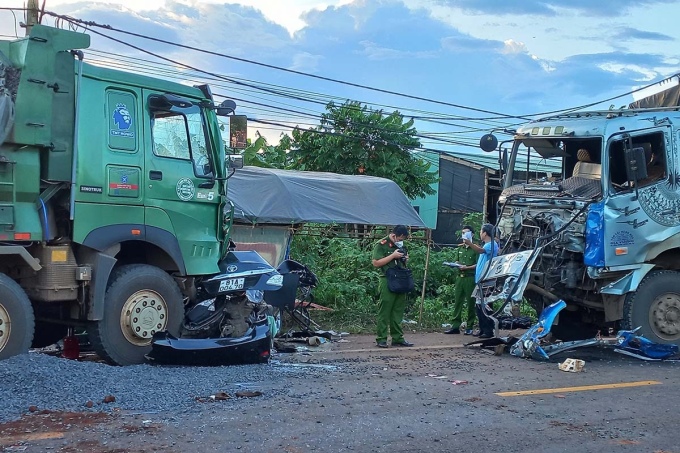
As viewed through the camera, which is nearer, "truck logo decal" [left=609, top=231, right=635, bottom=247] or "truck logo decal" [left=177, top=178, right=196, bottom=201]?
"truck logo decal" [left=177, top=178, right=196, bottom=201]

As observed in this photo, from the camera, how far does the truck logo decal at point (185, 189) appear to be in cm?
846

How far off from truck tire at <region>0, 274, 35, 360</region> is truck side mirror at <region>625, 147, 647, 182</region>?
7.17m

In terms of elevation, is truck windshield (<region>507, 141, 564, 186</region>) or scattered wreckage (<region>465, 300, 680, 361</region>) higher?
truck windshield (<region>507, 141, 564, 186</region>)

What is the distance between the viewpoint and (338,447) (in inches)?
208

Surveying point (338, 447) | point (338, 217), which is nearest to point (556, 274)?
point (338, 217)

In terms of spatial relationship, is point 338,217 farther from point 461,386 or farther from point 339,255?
point 461,386

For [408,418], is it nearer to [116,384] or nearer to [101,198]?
[116,384]

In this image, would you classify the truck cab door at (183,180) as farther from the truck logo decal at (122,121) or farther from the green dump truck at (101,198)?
the truck logo decal at (122,121)

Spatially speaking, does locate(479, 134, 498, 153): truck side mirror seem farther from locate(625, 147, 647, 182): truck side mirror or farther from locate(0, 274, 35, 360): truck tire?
locate(0, 274, 35, 360): truck tire

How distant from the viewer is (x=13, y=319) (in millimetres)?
7250

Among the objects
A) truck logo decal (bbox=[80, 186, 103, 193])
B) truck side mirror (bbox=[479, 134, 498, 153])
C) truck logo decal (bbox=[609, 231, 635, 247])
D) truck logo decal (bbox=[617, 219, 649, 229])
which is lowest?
truck logo decal (bbox=[609, 231, 635, 247])

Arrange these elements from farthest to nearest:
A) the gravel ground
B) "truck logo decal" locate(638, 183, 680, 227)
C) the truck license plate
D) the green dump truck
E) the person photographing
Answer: the person photographing → "truck logo decal" locate(638, 183, 680, 227) → the truck license plate → the green dump truck → the gravel ground

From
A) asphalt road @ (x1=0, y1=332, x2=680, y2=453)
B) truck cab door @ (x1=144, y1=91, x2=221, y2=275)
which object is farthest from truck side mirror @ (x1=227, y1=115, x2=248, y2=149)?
asphalt road @ (x1=0, y1=332, x2=680, y2=453)

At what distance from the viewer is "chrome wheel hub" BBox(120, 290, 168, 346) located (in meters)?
8.08
